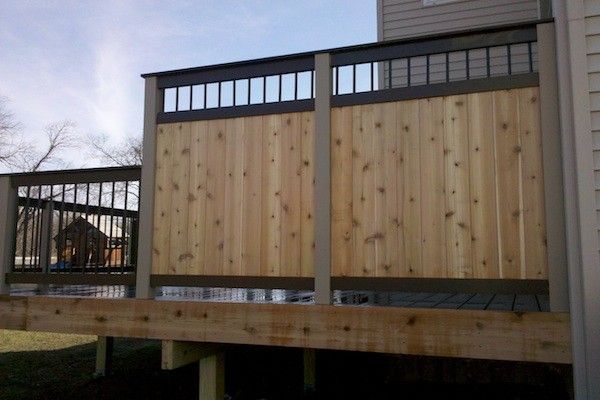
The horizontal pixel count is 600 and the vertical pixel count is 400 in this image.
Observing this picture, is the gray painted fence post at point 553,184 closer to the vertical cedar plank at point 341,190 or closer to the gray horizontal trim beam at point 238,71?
the vertical cedar plank at point 341,190

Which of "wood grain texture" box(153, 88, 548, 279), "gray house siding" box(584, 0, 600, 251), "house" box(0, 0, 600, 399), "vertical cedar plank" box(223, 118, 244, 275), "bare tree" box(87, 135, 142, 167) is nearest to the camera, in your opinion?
"gray house siding" box(584, 0, 600, 251)

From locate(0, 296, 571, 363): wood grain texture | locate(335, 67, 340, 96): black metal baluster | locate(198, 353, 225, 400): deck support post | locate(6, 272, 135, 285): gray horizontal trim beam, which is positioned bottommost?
locate(198, 353, 225, 400): deck support post

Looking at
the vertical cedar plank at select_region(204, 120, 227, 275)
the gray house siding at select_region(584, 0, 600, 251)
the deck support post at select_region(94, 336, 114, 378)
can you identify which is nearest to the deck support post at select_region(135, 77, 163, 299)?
the vertical cedar plank at select_region(204, 120, 227, 275)

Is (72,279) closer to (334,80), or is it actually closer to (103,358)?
(334,80)

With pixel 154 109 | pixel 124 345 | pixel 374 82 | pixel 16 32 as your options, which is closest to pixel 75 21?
pixel 16 32

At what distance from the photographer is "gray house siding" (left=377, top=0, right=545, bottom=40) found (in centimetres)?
660

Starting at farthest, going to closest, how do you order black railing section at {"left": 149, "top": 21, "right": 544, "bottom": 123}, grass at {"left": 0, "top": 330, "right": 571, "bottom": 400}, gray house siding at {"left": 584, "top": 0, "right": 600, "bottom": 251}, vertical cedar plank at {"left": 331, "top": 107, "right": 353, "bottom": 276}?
grass at {"left": 0, "top": 330, "right": 571, "bottom": 400}, vertical cedar plank at {"left": 331, "top": 107, "right": 353, "bottom": 276}, black railing section at {"left": 149, "top": 21, "right": 544, "bottom": 123}, gray house siding at {"left": 584, "top": 0, "right": 600, "bottom": 251}

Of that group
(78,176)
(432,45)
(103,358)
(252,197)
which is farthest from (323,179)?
(103,358)

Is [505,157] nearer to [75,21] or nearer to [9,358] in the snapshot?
[9,358]

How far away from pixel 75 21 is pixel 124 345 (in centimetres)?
1213

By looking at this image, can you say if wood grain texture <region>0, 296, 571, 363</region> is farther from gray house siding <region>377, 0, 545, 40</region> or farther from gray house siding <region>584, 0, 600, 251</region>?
gray house siding <region>377, 0, 545, 40</region>

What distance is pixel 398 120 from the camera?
3.23 meters

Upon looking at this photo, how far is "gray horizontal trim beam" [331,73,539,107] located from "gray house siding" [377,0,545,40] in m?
3.78

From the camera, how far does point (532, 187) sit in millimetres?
2906
